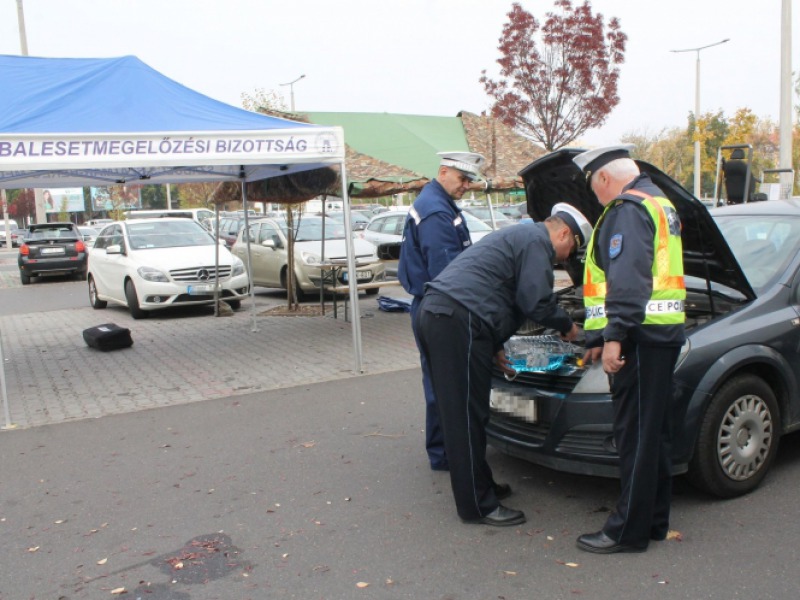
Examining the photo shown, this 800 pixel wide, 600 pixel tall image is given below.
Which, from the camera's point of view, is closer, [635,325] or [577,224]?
[635,325]

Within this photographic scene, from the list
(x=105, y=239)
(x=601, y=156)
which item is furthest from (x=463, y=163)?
(x=105, y=239)

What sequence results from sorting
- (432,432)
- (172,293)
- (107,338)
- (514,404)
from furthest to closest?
(172,293)
(107,338)
(432,432)
(514,404)

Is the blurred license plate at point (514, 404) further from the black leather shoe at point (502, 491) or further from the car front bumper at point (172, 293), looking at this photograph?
the car front bumper at point (172, 293)

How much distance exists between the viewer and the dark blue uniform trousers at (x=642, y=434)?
3.53 m

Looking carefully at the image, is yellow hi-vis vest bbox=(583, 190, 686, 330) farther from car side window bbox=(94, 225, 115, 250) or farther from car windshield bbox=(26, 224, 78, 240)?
car windshield bbox=(26, 224, 78, 240)

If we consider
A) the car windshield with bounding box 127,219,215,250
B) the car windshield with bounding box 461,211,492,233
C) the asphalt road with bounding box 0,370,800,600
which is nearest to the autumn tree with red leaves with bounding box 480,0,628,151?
the car windshield with bounding box 461,211,492,233

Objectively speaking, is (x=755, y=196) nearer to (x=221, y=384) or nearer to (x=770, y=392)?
(x=770, y=392)

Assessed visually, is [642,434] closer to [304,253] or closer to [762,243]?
[762,243]

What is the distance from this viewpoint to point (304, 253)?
14180mm

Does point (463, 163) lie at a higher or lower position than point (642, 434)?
higher

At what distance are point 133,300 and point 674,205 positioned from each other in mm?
10348

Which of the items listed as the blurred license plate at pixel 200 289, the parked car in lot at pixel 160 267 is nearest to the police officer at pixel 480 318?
the parked car in lot at pixel 160 267

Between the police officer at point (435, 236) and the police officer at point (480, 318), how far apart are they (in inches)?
28.5

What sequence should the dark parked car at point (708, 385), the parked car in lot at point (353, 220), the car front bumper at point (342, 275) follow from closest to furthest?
the dark parked car at point (708, 385), the car front bumper at point (342, 275), the parked car in lot at point (353, 220)
